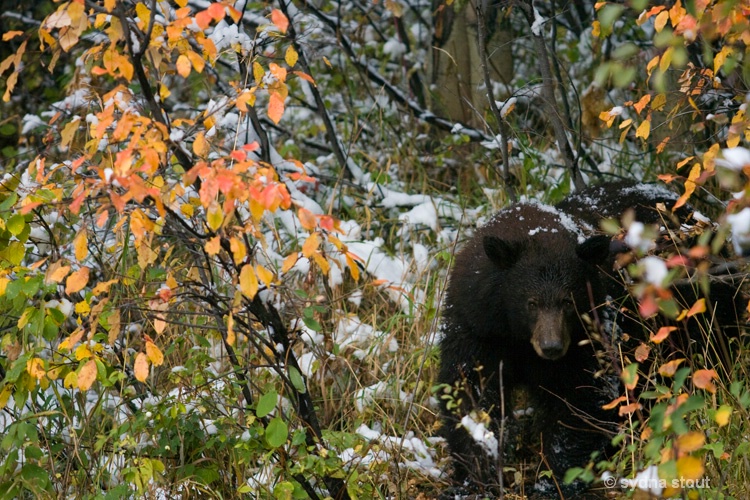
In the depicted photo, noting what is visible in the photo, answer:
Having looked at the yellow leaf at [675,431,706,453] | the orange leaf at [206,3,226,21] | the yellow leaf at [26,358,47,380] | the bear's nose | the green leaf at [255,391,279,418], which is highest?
the orange leaf at [206,3,226,21]

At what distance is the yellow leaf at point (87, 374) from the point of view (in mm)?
2989

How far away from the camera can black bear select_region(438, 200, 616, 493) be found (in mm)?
4016

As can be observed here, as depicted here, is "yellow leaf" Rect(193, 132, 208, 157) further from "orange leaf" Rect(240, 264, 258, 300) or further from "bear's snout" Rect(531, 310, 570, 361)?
"bear's snout" Rect(531, 310, 570, 361)

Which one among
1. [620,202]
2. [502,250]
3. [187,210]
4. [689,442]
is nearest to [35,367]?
[187,210]

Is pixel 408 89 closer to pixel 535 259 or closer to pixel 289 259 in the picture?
pixel 535 259

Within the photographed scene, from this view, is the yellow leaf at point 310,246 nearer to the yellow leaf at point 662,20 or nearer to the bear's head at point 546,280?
the bear's head at point 546,280

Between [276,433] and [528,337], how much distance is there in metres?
1.46

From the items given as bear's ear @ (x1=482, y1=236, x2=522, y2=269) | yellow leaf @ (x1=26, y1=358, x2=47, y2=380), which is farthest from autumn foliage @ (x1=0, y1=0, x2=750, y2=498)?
bear's ear @ (x1=482, y1=236, x2=522, y2=269)

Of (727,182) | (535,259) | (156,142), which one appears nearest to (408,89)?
(535,259)

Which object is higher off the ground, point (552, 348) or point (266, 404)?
point (552, 348)

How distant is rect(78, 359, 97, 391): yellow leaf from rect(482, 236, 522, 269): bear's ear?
183cm

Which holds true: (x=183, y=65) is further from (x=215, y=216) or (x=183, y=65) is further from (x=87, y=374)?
(x=87, y=374)

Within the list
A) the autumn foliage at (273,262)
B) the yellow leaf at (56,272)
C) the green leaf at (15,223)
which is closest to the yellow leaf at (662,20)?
the autumn foliage at (273,262)

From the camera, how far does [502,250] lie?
4035 mm
